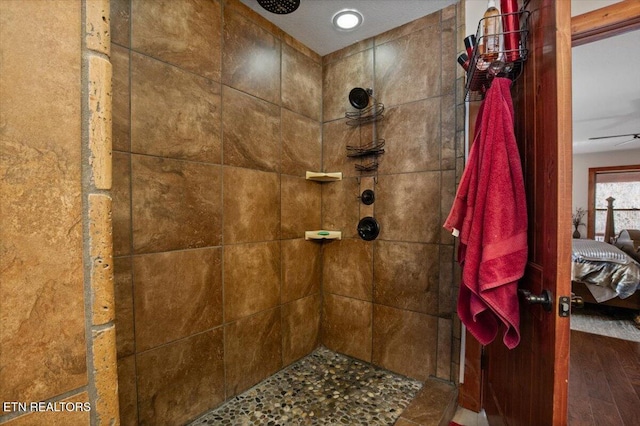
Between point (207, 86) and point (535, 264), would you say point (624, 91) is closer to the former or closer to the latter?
point (535, 264)

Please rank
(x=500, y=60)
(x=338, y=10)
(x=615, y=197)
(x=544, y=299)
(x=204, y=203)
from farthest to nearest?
1. (x=615, y=197)
2. (x=338, y=10)
3. (x=204, y=203)
4. (x=500, y=60)
5. (x=544, y=299)

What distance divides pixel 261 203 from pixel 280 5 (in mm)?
1093

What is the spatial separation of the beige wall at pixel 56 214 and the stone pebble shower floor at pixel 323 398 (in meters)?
1.19

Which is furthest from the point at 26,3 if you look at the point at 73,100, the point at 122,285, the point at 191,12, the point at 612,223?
the point at 612,223

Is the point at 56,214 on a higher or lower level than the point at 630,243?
higher

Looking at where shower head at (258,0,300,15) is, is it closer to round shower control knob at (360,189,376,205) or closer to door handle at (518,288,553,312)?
round shower control knob at (360,189,376,205)

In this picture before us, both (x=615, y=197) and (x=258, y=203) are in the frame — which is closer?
(x=258, y=203)

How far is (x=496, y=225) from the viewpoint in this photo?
100cm

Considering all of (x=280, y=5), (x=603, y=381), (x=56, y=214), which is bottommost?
(x=603, y=381)

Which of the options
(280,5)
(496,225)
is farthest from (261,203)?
(496,225)

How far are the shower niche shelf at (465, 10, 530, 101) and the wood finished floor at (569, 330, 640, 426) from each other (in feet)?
6.84

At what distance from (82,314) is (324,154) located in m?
1.85

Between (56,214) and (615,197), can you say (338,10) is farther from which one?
(615,197)

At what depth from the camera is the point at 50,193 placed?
1.32 ft
